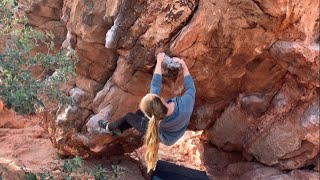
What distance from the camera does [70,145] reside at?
20.5 ft

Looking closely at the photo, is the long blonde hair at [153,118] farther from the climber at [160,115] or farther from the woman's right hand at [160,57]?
the woman's right hand at [160,57]

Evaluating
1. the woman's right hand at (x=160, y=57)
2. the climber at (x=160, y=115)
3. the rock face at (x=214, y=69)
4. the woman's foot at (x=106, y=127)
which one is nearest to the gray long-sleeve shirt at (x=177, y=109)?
the climber at (x=160, y=115)

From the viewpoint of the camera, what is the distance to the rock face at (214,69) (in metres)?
4.82

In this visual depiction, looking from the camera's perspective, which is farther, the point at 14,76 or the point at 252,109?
the point at 252,109

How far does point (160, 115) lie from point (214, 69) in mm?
1862

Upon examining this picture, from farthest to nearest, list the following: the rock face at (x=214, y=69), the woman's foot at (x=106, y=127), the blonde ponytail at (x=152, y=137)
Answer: the woman's foot at (x=106, y=127), the rock face at (x=214, y=69), the blonde ponytail at (x=152, y=137)

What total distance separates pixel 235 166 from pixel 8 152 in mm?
4670

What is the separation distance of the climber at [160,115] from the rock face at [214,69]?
0.68 m

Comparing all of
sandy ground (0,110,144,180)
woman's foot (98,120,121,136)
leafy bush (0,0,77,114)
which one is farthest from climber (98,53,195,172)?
sandy ground (0,110,144,180)

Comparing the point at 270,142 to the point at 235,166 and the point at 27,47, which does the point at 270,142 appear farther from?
the point at 27,47

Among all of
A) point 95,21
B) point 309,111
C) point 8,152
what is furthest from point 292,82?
point 8,152

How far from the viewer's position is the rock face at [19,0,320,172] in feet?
A: 15.8

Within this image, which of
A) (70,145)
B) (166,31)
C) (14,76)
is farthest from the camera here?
(70,145)

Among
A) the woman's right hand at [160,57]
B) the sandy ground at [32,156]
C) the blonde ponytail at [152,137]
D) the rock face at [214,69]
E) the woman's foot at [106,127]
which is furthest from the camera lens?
the sandy ground at [32,156]
